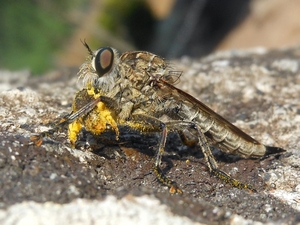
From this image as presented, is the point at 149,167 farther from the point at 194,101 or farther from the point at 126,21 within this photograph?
the point at 126,21

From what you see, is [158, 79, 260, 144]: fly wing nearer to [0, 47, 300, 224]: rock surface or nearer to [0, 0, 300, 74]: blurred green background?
[0, 47, 300, 224]: rock surface

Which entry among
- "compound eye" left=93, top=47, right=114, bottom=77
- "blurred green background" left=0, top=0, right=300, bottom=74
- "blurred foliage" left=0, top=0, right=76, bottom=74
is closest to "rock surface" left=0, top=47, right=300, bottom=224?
"compound eye" left=93, top=47, right=114, bottom=77

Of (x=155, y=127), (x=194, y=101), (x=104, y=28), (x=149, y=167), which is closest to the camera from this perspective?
(x=149, y=167)

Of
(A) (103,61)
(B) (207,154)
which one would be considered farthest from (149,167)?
(A) (103,61)

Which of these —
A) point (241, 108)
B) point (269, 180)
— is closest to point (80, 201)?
point (269, 180)

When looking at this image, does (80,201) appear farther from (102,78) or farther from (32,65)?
(32,65)

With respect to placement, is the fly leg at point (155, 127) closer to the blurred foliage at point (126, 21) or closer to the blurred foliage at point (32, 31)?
the blurred foliage at point (32, 31)

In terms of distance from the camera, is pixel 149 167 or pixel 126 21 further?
pixel 126 21
